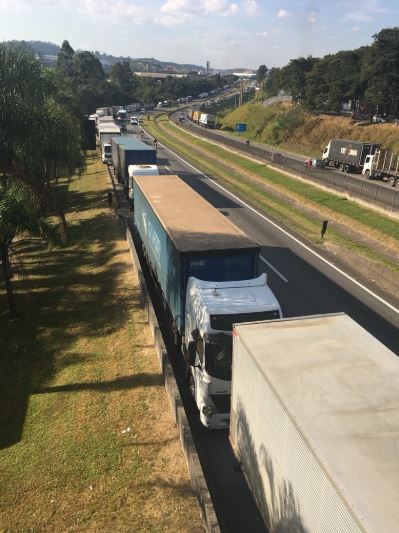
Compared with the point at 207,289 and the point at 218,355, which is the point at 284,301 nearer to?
the point at 207,289

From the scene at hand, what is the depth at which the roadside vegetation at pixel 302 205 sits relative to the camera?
2645 cm

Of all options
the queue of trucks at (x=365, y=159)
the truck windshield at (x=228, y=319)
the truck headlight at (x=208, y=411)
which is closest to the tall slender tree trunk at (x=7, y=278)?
the truck windshield at (x=228, y=319)

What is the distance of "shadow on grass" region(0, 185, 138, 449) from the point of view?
1342 centimetres

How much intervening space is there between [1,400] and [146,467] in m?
6.01

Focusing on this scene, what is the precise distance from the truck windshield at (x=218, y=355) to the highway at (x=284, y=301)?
1.96 m

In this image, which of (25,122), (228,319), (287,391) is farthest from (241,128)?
(287,391)

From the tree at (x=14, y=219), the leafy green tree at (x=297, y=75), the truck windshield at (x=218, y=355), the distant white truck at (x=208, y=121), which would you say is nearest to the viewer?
the truck windshield at (x=218, y=355)

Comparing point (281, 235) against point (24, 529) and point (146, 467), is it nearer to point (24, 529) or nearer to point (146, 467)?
point (146, 467)

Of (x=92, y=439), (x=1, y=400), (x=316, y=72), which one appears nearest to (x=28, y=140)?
(x=1, y=400)

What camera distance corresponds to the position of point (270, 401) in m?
6.82

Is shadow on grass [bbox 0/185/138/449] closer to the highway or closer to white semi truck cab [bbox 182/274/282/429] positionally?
white semi truck cab [bbox 182/274/282/429]

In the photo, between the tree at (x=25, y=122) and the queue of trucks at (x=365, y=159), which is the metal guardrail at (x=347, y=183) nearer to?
the queue of trucks at (x=365, y=159)

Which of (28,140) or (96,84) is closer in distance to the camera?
(28,140)

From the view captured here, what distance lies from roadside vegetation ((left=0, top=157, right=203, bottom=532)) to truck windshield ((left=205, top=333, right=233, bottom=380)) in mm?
1975
